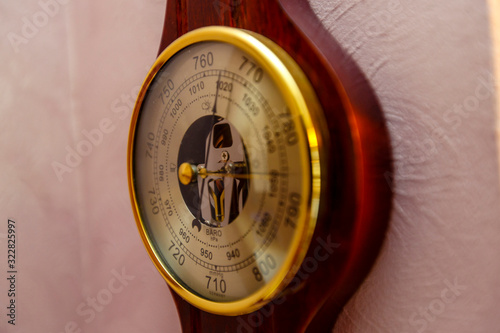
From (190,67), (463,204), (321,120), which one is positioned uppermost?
(190,67)

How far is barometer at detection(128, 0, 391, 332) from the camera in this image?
1.52ft

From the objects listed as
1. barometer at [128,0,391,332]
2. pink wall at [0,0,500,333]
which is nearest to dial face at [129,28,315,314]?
barometer at [128,0,391,332]

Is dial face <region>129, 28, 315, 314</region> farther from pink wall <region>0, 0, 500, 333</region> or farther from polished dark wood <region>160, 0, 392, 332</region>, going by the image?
pink wall <region>0, 0, 500, 333</region>

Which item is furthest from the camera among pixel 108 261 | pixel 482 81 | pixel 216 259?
pixel 108 261

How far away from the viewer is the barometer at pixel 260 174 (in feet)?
1.52

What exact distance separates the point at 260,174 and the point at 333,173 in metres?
0.09

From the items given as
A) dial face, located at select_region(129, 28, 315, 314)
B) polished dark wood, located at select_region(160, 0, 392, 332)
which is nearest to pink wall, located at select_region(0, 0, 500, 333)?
polished dark wood, located at select_region(160, 0, 392, 332)

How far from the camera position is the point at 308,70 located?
484mm

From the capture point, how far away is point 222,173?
554 mm

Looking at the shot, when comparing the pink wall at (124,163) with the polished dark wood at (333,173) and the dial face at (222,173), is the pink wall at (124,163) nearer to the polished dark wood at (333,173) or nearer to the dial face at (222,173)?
the polished dark wood at (333,173)

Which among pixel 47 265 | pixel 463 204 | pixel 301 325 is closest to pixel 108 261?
pixel 47 265

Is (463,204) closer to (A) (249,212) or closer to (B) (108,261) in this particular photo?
(A) (249,212)

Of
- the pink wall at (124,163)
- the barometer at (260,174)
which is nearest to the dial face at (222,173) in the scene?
the barometer at (260,174)

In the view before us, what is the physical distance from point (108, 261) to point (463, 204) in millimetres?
805
